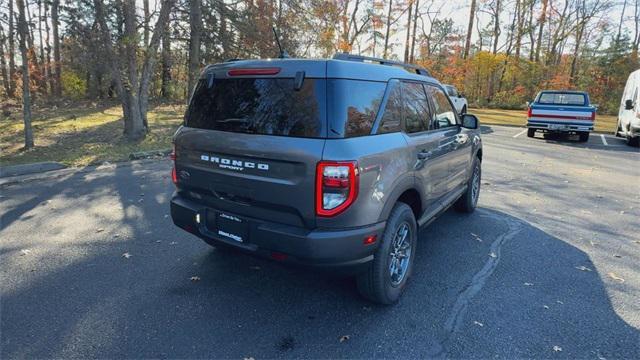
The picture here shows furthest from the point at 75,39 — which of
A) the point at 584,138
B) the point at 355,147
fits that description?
the point at 584,138

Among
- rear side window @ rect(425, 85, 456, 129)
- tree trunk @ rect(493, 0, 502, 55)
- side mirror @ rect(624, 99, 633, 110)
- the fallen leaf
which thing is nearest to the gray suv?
rear side window @ rect(425, 85, 456, 129)

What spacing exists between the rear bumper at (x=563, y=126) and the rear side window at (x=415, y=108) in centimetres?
1182

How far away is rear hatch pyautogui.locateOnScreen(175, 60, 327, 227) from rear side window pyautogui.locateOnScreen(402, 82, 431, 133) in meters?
1.05

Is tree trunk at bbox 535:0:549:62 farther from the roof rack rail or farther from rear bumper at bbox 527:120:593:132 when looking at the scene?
the roof rack rail

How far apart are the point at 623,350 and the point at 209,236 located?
3072mm

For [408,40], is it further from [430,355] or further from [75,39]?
[430,355]

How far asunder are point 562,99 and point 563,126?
1.67 meters

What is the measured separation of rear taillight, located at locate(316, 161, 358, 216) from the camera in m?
2.46

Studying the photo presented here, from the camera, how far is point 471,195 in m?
5.35

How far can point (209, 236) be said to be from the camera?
3.04m

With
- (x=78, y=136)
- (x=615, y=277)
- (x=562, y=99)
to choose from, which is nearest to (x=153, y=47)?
(x=78, y=136)

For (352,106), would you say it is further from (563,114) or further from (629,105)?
(629,105)

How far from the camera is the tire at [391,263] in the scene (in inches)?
113

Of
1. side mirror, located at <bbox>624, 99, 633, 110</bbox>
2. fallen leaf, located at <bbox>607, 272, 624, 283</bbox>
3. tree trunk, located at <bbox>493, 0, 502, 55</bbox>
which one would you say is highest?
tree trunk, located at <bbox>493, 0, 502, 55</bbox>
